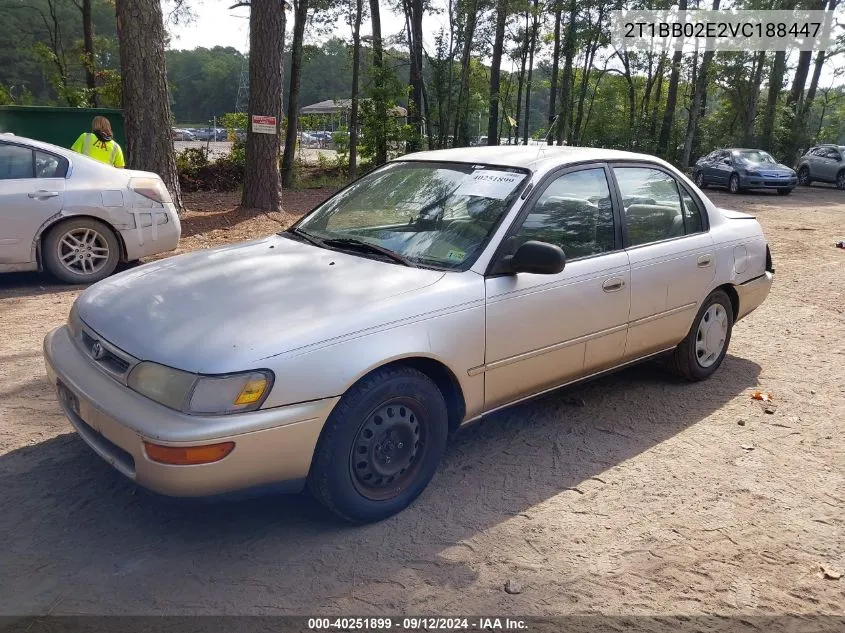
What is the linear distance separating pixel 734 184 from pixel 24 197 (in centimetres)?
2081

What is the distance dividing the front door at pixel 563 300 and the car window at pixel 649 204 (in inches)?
6.9

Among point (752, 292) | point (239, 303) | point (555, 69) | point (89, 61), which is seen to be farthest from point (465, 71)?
point (239, 303)

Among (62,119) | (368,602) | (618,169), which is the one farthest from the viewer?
(62,119)

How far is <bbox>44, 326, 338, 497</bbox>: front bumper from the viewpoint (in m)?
2.65

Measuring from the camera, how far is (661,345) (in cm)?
465

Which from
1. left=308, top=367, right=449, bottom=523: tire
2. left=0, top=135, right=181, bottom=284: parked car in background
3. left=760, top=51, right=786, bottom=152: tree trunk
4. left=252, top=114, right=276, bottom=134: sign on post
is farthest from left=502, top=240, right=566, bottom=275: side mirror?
left=760, top=51, right=786, bottom=152: tree trunk

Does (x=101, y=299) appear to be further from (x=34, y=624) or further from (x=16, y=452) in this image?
(x=34, y=624)

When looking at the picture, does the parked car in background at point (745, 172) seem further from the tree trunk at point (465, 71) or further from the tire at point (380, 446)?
the tire at point (380, 446)

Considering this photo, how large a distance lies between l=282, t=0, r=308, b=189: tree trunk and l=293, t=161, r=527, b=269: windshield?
14.7 m

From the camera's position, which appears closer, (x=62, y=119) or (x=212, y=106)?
(x=62, y=119)

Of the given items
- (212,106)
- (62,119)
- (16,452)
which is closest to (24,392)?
(16,452)

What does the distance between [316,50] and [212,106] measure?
69.3 metres

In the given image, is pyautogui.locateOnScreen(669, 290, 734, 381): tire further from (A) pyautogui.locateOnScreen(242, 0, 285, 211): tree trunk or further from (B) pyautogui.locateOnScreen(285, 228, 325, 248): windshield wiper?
(A) pyautogui.locateOnScreen(242, 0, 285, 211): tree trunk

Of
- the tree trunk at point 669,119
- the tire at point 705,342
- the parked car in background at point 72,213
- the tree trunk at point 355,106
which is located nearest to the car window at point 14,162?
the parked car in background at point 72,213
